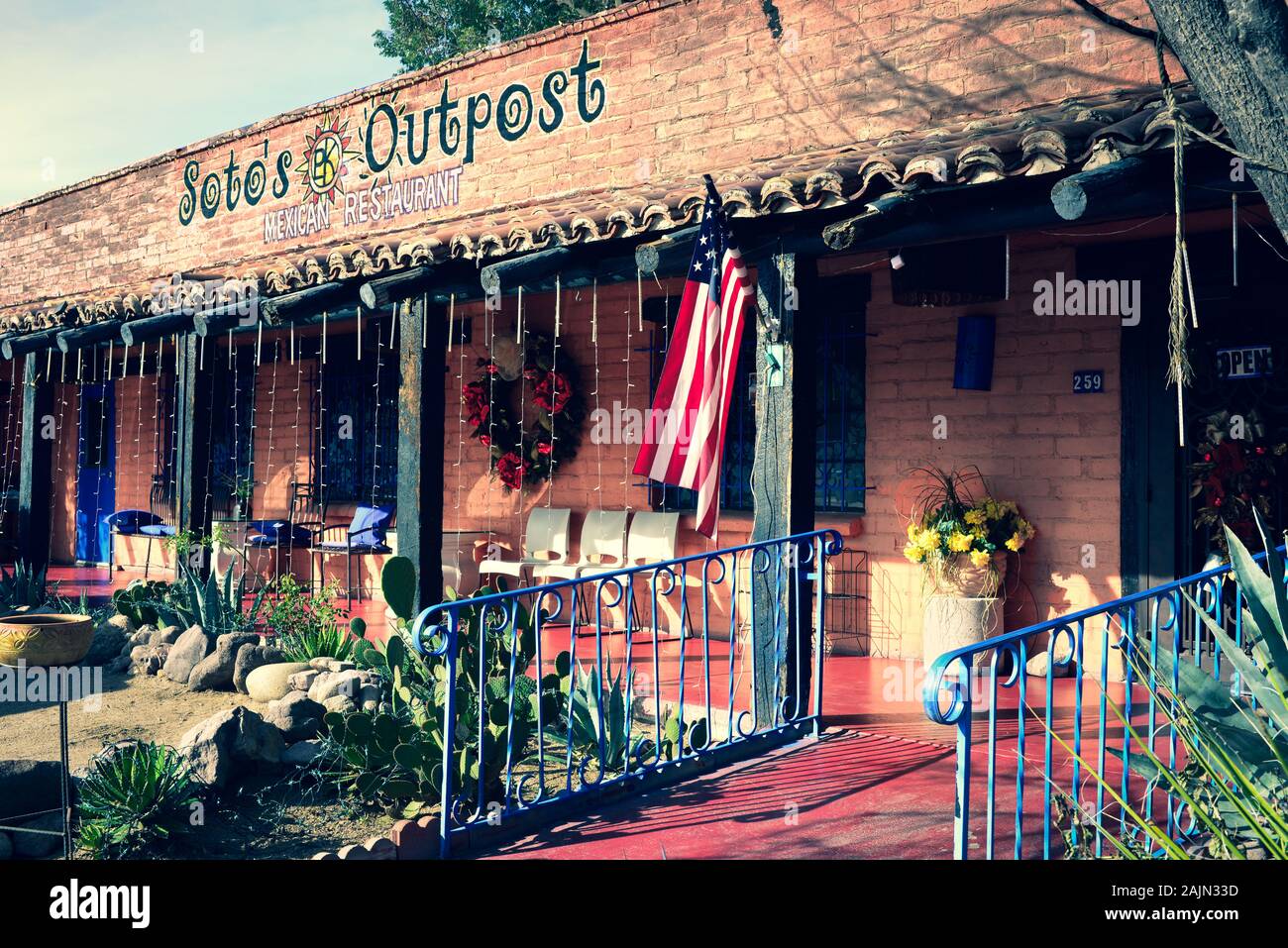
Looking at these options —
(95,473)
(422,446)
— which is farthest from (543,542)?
(95,473)

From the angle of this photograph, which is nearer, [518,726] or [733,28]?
[518,726]

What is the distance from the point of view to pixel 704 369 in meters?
5.64

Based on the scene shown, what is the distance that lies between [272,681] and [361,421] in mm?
5138

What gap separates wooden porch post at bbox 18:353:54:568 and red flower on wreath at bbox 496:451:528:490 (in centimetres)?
459

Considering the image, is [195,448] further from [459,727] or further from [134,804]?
[459,727]

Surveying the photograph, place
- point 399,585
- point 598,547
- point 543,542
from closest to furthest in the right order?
point 399,585 → point 598,547 → point 543,542

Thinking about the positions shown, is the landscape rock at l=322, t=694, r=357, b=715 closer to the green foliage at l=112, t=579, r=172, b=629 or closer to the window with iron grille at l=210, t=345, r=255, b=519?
the green foliage at l=112, t=579, r=172, b=629

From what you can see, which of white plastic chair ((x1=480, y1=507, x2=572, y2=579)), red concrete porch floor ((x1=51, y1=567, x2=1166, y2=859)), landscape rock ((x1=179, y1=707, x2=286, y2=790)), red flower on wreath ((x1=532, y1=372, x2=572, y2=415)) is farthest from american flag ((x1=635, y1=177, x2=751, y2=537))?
red flower on wreath ((x1=532, y1=372, x2=572, y2=415))

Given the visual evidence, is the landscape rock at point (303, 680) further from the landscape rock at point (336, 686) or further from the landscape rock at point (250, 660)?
the landscape rock at point (250, 660)

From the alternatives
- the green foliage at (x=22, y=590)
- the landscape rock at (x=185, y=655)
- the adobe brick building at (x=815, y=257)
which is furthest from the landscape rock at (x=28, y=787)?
the green foliage at (x=22, y=590)

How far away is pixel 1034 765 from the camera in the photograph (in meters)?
5.26

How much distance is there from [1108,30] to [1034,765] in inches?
167

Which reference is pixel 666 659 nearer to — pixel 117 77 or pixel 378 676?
pixel 378 676
